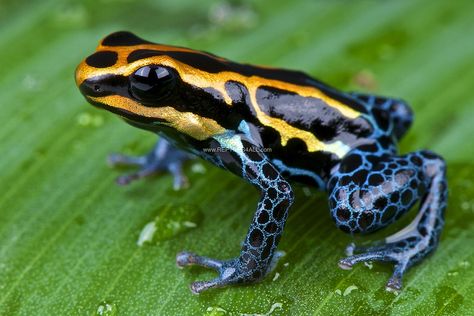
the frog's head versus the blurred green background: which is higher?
the frog's head

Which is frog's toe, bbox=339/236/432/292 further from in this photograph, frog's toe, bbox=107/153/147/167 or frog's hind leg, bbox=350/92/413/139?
frog's toe, bbox=107/153/147/167

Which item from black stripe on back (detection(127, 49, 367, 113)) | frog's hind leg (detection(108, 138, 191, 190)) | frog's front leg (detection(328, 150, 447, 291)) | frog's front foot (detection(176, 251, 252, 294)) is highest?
black stripe on back (detection(127, 49, 367, 113))

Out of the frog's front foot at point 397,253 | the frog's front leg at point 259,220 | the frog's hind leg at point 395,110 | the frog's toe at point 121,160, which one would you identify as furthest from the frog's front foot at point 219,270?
the frog's hind leg at point 395,110

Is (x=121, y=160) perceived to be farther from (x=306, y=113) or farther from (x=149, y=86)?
(x=306, y=113)

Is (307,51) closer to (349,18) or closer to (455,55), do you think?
(349,18)

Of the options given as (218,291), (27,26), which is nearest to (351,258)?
(218,291)

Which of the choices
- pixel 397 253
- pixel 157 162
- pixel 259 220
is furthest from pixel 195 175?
pixel 397 253

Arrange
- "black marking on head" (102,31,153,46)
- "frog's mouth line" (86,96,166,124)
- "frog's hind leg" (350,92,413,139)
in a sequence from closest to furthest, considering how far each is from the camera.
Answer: "frog's mouth line" (86,96,166,124) < "black marking on head" (102,31,153,46) < "frog's hind leg" (350,92,413,139)

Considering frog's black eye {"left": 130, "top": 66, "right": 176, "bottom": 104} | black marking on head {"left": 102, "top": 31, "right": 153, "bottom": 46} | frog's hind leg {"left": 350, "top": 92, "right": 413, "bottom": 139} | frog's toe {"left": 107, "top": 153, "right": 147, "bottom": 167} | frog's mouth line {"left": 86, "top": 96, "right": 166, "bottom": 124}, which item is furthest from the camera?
frog's toe {"left": 107, "top": 153, "right": 147, "bottom": 167}

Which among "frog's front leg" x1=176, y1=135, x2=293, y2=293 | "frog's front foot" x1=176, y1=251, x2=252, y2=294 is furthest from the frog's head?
"frog's front foot" x1=176, y1=251, x2=252, y2=294
